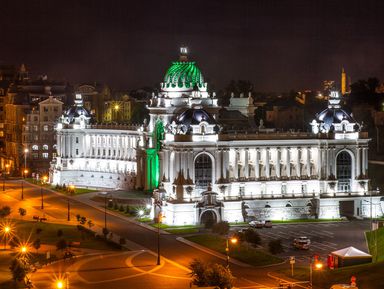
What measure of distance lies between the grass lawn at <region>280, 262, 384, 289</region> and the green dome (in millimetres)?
53059

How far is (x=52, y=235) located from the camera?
102188 millimetres

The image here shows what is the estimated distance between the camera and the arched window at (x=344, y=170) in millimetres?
121438

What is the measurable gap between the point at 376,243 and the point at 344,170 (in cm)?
2621

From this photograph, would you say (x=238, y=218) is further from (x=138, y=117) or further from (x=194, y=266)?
(x=138, y=117)

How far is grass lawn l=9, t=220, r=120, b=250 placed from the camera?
96.7 m

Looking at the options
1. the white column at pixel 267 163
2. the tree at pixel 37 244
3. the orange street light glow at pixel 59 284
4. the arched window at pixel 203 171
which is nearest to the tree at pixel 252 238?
the tree at pixel 37 244

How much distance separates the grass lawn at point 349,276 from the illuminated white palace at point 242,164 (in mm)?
33249

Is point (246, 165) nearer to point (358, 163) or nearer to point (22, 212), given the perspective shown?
point (358, 163)

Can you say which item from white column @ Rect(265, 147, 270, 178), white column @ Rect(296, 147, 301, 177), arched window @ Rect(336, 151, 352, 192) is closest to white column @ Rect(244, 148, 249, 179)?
white column @ Rect(265, 147, 270, 178)

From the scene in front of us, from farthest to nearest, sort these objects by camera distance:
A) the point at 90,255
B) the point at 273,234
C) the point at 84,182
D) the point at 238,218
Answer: the point at 84,182
the point at 238,218
the point at 273,234
the point at 90,255

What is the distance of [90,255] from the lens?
3573 inches

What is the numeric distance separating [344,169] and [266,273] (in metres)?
41.6

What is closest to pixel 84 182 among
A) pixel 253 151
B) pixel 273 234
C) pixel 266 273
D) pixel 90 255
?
pixel 253 151

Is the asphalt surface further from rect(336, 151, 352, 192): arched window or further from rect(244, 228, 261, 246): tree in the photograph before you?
rect(336, 151, 352, 192): arched window
